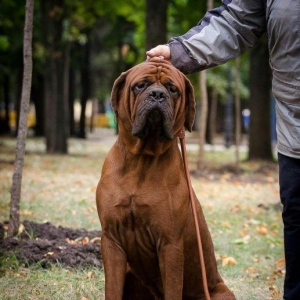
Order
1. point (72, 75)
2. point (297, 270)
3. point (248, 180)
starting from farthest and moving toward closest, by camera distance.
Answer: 1. point (72, 75)
2. point (248, 180)
3. point (297, 270)

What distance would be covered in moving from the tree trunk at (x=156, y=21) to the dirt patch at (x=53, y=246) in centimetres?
805

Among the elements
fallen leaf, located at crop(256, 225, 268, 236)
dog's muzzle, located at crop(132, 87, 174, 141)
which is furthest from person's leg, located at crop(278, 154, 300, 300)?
fallen leaf, located at crop(256, 225, 268, 236)

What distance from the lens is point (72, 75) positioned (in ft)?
101

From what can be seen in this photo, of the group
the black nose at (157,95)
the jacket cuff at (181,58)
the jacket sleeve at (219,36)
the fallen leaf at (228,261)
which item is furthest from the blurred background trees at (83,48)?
the black nose at (157,95)

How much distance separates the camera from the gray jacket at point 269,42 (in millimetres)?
3777

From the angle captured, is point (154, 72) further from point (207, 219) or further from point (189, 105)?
point (207, 219)

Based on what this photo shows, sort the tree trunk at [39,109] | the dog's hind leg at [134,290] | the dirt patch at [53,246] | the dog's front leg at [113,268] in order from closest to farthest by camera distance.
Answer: the dog's front leg at [113,268]
the dog's hind leg at [134,290]
the dirt patch at [53,246]
the tree trunk at [39,109]

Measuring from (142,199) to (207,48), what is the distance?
3.40 ft

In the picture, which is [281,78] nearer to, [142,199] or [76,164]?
[142,199]

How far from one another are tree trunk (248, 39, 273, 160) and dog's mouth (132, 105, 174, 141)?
1394 centimetres

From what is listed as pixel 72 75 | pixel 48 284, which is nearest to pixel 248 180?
pixel 48 284

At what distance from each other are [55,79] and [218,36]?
14.6 meters

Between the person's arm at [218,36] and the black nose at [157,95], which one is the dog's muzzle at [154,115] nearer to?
the black nose at [157,95]

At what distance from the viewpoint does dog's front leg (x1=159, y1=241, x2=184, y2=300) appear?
3.66 meters
